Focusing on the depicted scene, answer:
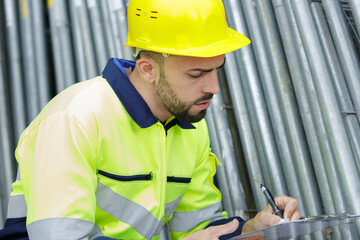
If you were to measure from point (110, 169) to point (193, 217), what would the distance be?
603 millimetres

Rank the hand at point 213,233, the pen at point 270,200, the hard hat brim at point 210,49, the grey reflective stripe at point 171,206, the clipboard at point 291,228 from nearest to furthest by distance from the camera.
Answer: the clipboard at point 291,228
the hand at point 213,233
the hard hat brim at point 210,49
the pen at point 270,200
the grey reflective stripe at point 171,206

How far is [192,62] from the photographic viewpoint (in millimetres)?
1945

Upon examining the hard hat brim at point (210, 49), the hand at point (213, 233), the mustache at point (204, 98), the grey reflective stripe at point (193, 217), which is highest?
the hard hat brim at point (210, 49)

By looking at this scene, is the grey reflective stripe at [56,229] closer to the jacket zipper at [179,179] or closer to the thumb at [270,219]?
the jacket zipper at [179,179]

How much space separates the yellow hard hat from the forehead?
0.14 ft

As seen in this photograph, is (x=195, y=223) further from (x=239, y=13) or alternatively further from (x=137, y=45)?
(x=239, y=13)

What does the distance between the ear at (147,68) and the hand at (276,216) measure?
2.29 ft

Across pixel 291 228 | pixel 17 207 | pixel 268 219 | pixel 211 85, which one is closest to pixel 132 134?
pixel 211 85

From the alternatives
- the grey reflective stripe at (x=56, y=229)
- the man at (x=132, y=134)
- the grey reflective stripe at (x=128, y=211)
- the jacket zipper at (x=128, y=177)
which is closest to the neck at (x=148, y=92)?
the man at (x=132, y=134)

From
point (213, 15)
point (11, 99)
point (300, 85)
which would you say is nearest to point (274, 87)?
point (300, 85)

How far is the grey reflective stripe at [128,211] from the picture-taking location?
1948 millimetres

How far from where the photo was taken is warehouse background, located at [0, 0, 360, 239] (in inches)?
85.0

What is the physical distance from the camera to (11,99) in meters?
3.10

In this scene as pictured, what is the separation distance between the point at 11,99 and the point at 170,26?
1538 mm
